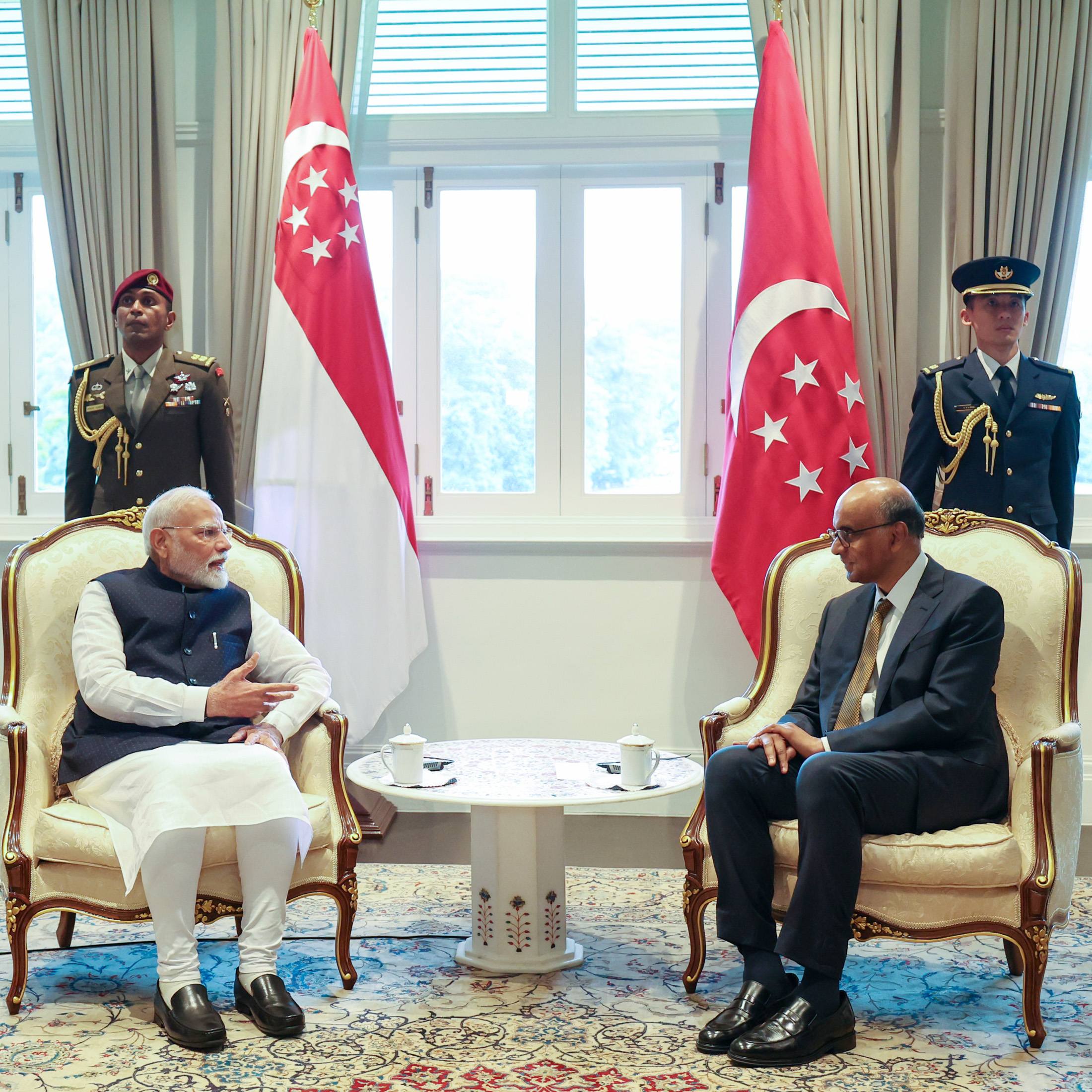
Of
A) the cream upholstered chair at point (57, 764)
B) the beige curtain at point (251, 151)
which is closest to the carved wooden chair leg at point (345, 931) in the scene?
the cream upholstered chair at point (57, 764)

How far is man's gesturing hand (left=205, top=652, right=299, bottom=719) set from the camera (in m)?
2.83

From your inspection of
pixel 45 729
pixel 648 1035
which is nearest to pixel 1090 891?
pixel 648 1035

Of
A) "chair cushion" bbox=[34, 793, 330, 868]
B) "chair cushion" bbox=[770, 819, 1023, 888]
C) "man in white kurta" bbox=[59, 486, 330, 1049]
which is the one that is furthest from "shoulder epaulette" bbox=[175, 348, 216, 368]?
"chair cushion" bbox=[770, 819, 1023, 888]

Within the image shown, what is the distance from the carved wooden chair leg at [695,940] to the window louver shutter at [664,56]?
121 inches

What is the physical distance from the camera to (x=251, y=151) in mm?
4414

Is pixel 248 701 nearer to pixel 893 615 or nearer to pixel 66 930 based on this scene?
pixel 66 930

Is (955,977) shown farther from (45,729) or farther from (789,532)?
(45,729)

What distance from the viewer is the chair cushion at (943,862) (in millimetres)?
2533

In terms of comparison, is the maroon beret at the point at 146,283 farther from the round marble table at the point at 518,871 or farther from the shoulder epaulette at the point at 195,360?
the round marble table at the point at 518,871

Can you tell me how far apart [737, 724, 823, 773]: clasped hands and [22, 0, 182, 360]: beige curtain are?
2.88 meters

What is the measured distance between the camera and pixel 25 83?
470 cm

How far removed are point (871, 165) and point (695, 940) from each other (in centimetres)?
284

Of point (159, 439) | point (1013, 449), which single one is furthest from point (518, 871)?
point (1013, 449)

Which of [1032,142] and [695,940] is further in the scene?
[1032,142]
